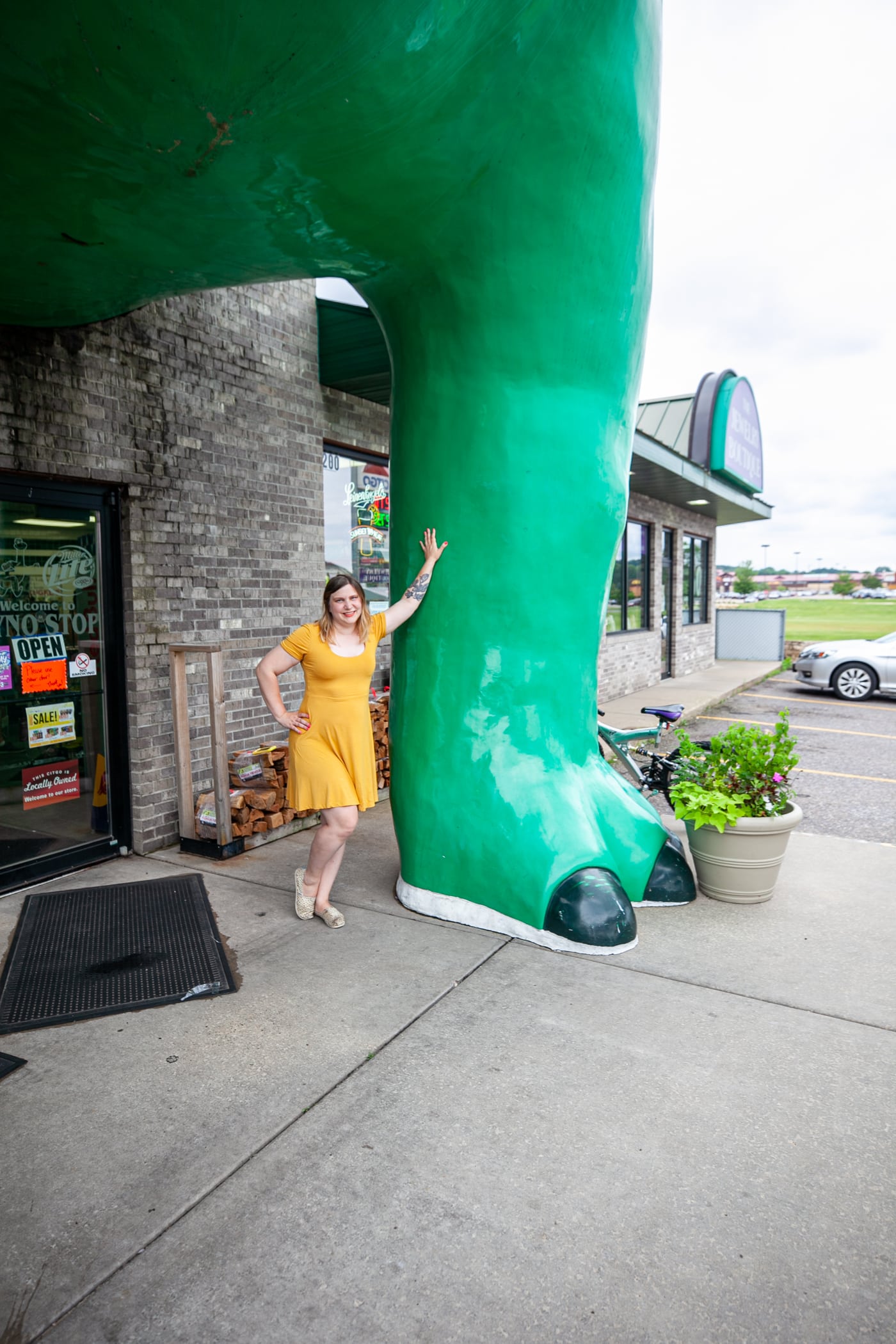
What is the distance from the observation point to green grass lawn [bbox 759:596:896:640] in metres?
40.4

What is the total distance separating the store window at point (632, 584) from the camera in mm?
12664

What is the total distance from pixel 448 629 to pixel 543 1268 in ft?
8.57

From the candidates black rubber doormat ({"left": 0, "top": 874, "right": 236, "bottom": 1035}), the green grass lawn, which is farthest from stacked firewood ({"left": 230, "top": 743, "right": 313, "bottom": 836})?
the green grass lawn

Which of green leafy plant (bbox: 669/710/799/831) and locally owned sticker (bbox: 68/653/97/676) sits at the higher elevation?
locally owned sticker (bbox: 68/653/97/676)

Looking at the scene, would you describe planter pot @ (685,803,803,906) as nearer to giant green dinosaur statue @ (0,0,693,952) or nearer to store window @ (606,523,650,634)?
giant green dinosaur statue @ (0,0,693,952)

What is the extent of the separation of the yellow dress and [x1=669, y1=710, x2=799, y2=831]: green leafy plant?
1680mm

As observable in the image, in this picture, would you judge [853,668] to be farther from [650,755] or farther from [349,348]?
[349,348]

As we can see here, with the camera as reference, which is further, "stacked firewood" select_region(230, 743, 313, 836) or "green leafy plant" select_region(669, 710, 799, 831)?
"stacked firewood" select_region(230, 743, 313, 836)

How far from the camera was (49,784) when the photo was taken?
4.75 m

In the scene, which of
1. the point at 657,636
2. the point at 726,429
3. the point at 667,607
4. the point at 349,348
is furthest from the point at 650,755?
the point at 667,607

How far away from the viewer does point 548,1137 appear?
7.93 ft

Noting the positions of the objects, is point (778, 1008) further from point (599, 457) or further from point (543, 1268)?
point (599, 457)

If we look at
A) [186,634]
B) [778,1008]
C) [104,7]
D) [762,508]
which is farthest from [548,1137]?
[762,508]

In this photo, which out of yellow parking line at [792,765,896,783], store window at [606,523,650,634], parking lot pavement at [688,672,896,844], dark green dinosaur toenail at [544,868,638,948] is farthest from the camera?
store window at [606,523,650,634]
